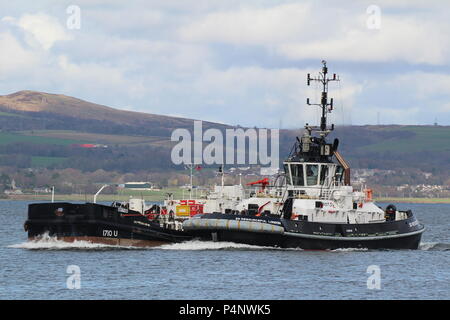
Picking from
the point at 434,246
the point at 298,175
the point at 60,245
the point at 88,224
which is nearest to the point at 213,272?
the point at 88,224

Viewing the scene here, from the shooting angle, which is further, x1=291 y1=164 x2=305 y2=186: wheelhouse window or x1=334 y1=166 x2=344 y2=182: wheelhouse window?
x1=334 y1=166 x2=344 y2=182: wheelhouse window

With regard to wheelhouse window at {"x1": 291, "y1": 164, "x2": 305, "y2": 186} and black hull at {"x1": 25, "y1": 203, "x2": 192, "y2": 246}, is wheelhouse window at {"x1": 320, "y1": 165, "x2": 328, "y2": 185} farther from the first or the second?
black hull at {"x1": 25, "y1": 203, "x2": 192, "y2": 246}

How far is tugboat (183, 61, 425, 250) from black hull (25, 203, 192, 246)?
318 centimetres

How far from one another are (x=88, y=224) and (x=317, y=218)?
537 inches

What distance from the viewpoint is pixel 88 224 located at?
5784 centimetres

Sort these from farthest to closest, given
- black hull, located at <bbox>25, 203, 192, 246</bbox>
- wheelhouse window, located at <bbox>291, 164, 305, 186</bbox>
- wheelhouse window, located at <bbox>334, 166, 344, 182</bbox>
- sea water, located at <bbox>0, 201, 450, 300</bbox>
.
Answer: wheelhouse window, located at <bbox>334, 166, 344, 182</bbox> → wheelhouse window, located at <bbox>291, 164, 305, 186</bbox> → black hull, located at <bbox>25, 203, 192, 246</bbox> → sea water, located at <bbox>0, 201, 450, 300</bbox>

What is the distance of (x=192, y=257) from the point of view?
181 ft

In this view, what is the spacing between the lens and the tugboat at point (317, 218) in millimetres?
57750

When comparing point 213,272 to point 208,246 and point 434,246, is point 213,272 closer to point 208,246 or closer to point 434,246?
point 208,246

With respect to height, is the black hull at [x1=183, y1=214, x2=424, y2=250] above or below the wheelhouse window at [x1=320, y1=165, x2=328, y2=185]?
below

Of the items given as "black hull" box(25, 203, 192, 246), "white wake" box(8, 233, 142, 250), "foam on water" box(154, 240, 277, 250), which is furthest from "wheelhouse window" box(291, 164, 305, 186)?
"white wake" box(8, 233, 142, 250)

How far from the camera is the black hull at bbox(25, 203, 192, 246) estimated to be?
5772cm
